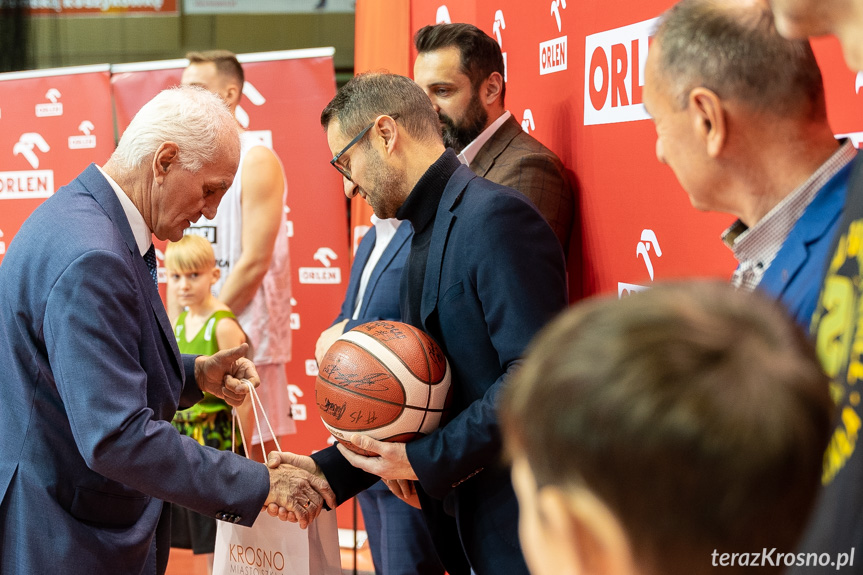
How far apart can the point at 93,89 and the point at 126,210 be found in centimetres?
454

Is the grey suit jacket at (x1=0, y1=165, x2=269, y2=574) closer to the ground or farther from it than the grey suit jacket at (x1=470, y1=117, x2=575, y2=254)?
closer to the ground

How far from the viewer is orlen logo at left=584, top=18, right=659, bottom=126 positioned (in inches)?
105

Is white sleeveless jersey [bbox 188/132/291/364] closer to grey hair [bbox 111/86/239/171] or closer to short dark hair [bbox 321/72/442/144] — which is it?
short dark hair [bbox 321/72/442/144]

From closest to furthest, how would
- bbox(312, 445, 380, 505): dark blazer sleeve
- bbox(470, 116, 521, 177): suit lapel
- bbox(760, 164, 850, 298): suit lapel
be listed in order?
bbox(760, 164, 850, 298): suit lapel → bbox(312, 445, 380, 505): dark blazer sleeve → bbox(470, 116, 521, 177): suit lapel

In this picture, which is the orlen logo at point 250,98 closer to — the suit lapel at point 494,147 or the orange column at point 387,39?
the orange column at point 387,39

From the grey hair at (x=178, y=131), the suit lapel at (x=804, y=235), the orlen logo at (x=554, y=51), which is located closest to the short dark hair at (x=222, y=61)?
the orlen logo at (x=554, y=51)

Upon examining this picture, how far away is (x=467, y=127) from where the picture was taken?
11.1ft

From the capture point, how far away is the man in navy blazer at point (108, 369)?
6.14 feet

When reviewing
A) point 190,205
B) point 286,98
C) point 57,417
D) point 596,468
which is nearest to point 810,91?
point 596,468

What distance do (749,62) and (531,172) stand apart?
1.67 metres

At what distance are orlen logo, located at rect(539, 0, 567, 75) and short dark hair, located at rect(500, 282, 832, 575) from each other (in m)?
2.81

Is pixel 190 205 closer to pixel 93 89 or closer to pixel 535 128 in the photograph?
pixel 535 128
